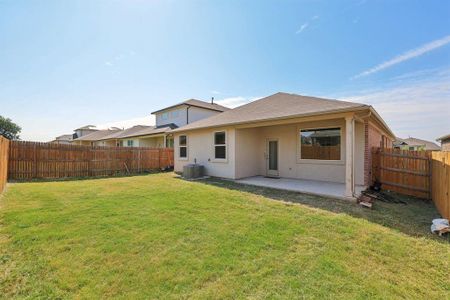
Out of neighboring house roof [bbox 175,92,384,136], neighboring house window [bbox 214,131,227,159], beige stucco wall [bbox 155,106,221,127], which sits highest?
beige stucco wall [bbox 155,106,221,127]

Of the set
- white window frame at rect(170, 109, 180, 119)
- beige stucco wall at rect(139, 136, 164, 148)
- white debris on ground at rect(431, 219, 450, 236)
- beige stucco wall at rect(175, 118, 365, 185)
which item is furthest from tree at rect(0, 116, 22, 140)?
white debris on ground at rect(431, 219, 450, 236)

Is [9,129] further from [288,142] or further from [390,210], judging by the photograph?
[390,210]

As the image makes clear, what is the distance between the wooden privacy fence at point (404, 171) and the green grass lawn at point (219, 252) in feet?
6.56

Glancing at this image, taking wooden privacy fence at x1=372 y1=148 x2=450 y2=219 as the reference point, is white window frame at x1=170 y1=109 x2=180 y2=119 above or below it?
above

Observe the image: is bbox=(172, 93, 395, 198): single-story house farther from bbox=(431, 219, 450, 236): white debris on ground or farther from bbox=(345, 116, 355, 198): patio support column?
bbox=(431, 219, 450, 236): white debris on ground

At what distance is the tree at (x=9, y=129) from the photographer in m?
41.5

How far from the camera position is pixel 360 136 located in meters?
8.33

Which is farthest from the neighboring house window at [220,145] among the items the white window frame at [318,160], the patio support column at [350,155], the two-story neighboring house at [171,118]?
the two-story neighboring house at [171,118]

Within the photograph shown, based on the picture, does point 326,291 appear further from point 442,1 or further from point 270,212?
point 442,1

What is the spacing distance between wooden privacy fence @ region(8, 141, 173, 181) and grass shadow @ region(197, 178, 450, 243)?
11.1 m

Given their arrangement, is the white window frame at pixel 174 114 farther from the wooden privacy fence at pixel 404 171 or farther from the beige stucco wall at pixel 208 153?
the wooden privacy fence at pixel 404 171

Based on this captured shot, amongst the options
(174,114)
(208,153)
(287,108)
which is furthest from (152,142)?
(287,108)

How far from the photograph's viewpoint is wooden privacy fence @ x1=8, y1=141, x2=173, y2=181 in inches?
427

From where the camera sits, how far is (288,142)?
10352 mm
